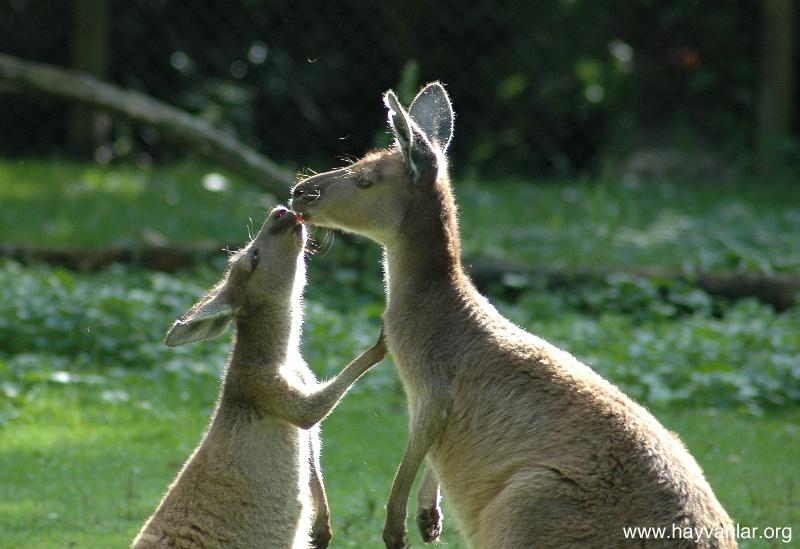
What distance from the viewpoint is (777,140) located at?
13055mm

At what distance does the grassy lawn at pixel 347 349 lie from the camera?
5.80m

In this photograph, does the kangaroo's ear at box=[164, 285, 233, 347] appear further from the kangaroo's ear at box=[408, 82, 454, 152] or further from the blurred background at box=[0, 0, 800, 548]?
the kangaroo's ear at box=[408, 82, 454, 152]

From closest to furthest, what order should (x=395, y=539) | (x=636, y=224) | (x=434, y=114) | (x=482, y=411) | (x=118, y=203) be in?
(x=482, y=411), (x=395, y=539), (x=434, y=114), (x=636, y=224), (x=118, y=203)

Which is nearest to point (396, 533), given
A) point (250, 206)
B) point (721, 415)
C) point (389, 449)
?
point (389, 449)

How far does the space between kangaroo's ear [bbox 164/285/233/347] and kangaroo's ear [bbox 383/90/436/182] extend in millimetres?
875

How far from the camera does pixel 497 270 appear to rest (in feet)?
30.3

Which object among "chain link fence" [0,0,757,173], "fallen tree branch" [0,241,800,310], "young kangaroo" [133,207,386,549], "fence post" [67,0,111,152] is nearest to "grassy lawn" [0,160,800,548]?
"fallen tree branch" [0,241,800,310]

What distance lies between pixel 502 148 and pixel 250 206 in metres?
4.06

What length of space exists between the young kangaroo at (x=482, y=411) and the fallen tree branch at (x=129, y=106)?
4.68 metres

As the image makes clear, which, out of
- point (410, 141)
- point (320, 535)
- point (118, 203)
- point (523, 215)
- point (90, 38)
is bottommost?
point (320, 535)

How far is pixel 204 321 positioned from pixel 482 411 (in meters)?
1.10

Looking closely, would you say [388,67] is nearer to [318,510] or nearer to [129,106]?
[129,106]

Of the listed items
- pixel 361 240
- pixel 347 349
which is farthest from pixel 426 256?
pixel 361 240

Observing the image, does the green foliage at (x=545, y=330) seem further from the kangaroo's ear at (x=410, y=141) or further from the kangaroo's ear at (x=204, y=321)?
the kangaroo's ear at (x=410, y=141)
